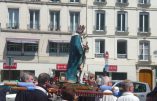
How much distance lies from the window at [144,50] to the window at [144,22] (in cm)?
138

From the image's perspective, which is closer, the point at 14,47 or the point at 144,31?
the point at 14,47

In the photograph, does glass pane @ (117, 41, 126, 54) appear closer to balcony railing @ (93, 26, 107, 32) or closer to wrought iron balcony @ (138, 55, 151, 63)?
wrought iron balcony @ (138, 55, 151, 63)

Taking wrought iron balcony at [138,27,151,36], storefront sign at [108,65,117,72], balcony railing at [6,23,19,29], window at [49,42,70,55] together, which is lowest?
storefront sign at [108,65,117,72]

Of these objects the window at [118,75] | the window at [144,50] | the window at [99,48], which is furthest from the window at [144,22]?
the window at [118,75]

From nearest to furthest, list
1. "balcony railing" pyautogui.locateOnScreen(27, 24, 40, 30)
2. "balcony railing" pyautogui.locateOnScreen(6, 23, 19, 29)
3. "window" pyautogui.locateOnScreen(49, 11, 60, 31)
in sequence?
"balcony railing" pyautogui.locateOnScreen(6, 23, 19, 29) < "balcony railing" pyautogui.locateOnScreen(27, 24, 40, 30) < "window" pyautogui.locateOnScreen(49, 11, 60, 31)

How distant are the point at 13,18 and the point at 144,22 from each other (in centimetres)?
1387

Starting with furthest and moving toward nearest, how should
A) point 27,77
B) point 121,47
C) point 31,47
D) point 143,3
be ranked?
point 143,3 < point 121,47 < point 31,47 < point 27,77

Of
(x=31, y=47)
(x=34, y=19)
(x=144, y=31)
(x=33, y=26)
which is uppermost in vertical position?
(x=34, y=19)

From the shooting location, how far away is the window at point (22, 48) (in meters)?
52.8

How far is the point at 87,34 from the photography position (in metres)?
54.9

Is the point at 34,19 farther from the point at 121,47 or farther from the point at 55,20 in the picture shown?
the point at 121,47

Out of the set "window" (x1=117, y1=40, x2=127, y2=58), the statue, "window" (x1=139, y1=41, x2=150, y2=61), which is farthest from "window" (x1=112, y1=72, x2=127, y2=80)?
the statue

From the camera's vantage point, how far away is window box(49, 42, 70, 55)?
53938mm

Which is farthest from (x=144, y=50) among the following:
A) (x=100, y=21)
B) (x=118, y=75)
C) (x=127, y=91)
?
(x=127, y=91)
